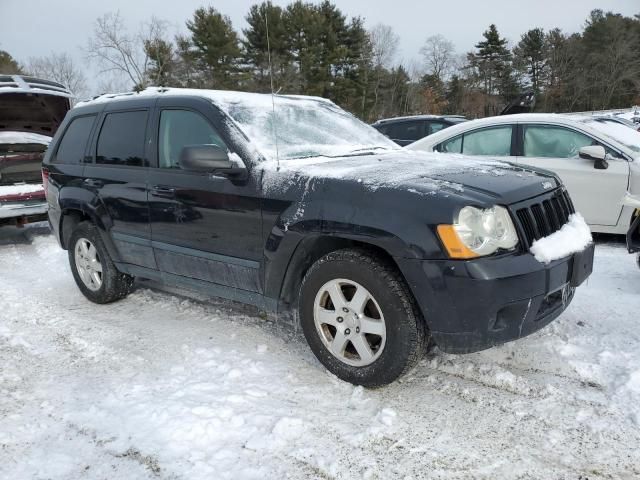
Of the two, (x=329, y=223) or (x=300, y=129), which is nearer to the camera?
(x=329, y=223)

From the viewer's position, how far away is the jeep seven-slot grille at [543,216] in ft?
8.75

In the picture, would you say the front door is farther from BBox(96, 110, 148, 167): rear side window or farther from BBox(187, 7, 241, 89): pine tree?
BBox(187, 7, 241, 89): pine tree

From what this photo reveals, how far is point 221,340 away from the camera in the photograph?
12.0ft

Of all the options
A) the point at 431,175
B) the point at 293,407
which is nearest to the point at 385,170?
the point at 431,175

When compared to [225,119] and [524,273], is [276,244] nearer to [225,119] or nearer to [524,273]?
[225,119]

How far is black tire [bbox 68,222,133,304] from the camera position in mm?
4508

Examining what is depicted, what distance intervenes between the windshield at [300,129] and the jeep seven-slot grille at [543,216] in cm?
131

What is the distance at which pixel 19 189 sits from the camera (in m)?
7.25

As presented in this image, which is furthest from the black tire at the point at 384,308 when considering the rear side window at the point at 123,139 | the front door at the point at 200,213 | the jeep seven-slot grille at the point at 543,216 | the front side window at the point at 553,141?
the front side window at the point at 553,141

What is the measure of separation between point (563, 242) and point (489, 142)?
380cm

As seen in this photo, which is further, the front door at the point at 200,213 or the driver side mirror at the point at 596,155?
the driver side mirror at the point at 596,155

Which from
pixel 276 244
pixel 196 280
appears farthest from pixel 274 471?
pixel 196 280

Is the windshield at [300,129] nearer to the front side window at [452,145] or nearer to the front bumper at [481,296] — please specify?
the front bumper at [481,296]

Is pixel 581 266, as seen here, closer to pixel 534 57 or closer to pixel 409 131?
pixel 409 131
